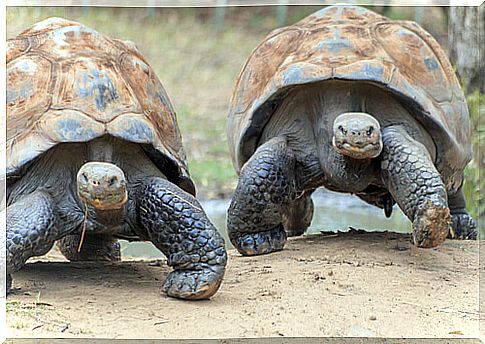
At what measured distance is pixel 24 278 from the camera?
364cm

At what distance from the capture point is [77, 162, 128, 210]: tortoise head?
10.3 feet

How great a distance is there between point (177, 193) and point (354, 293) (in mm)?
854

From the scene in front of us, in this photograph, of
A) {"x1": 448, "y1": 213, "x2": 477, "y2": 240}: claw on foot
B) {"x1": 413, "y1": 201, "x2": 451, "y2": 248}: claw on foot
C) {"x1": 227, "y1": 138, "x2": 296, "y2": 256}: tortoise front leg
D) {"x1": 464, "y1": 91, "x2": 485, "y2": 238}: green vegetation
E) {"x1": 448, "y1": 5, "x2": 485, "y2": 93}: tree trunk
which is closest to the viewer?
{"x1": 413, "y1": 201, "x2": 451, "y2": 248}: claw on foot

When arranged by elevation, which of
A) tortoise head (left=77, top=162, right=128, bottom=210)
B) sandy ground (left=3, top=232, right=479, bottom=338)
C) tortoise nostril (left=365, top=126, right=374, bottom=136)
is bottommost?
sandy ground (left=3, top=232, right=479, bottom=338)

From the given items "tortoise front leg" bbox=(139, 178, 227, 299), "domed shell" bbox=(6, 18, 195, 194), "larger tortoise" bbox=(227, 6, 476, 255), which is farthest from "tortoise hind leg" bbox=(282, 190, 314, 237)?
"tortoise front leg" bbox=(139, 178, 227, 299)

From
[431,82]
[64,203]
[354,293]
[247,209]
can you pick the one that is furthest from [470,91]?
[64,203]

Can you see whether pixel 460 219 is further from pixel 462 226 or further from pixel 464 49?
pixel 464 49

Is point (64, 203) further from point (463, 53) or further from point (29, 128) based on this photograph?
point (463, 53)

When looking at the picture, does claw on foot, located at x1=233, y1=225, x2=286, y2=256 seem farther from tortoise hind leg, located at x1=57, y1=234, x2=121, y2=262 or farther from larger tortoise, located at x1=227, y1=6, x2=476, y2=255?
tortoise hind leg, located at x1=57, y1=234, x2=121, y2=262

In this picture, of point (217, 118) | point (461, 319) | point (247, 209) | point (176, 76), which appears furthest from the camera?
point (176, 76)

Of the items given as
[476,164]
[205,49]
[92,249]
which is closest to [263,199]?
[92,249]

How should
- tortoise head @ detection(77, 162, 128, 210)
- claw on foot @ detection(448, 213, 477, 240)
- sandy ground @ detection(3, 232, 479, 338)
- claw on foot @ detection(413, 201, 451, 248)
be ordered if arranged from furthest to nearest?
1. claw on foot @ detection(448, 213, 477, 240)
2. claw on foot @ detection(413, 201, 451, 248)
3. tortoise head @ detection(77, 162, 128, 210)
4. sandy ground @ detection(3, 232, 479, 338)

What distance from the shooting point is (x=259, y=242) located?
4.54 metres

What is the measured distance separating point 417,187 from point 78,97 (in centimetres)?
170
